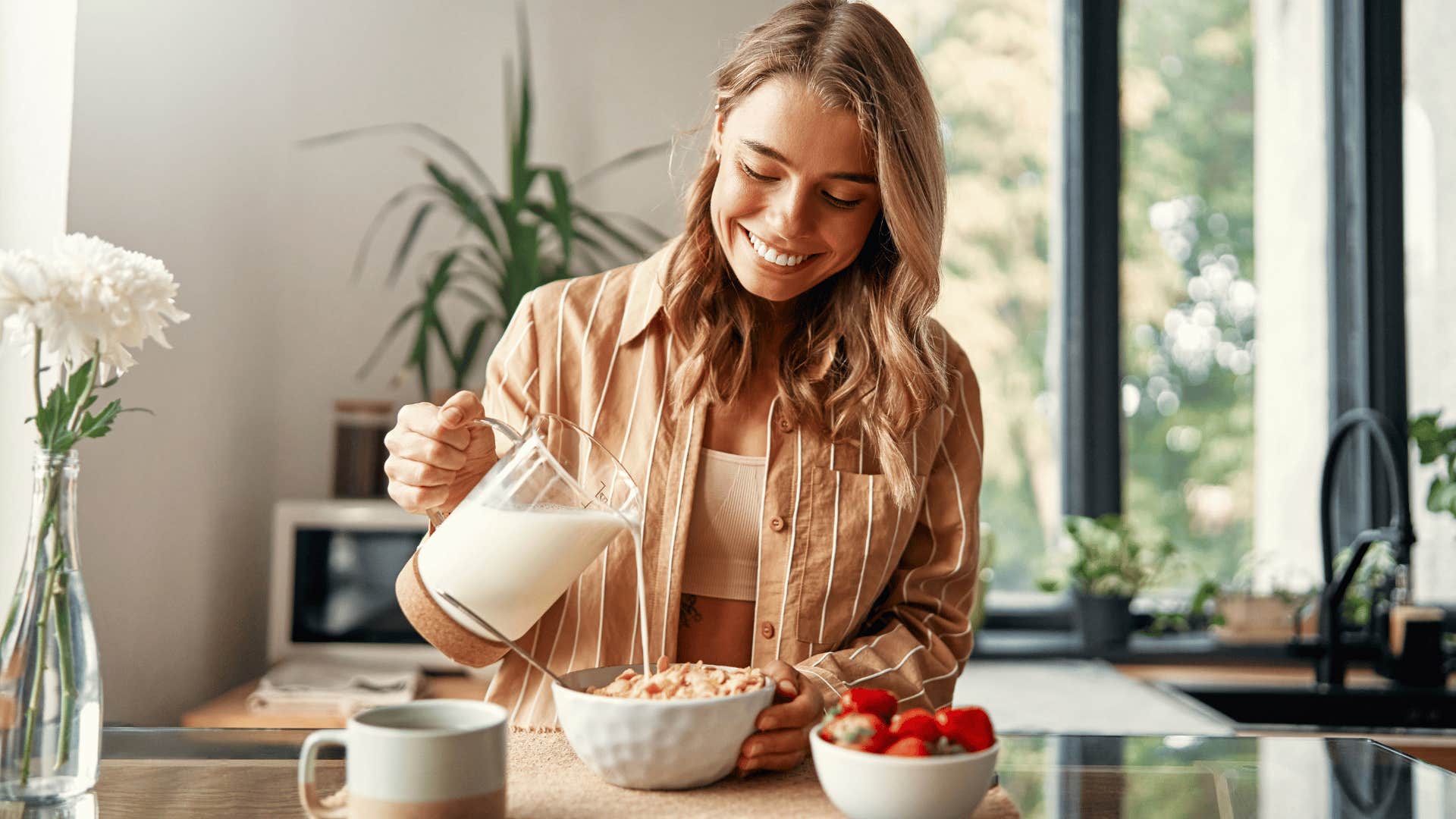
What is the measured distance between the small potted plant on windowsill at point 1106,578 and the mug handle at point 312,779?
211cm

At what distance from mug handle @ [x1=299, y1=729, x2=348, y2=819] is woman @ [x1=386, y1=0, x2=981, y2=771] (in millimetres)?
412

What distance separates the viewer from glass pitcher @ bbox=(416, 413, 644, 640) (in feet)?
2.71

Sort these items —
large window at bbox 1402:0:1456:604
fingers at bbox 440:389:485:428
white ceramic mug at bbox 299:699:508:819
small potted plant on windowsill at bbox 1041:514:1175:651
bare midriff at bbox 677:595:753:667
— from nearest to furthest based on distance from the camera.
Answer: white ceramic mug at bbox 299:699:508:819
fingers at bbox 440:389:485:428
bare midriff at bbox 677:595:753:667
small potted plant on windowsill at bbox 1041:514:1175:651
large window at bbox 1402:0:1456:604

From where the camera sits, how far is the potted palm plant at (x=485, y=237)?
7.63ft

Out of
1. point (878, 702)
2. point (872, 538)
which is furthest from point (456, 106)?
point (878, 702)

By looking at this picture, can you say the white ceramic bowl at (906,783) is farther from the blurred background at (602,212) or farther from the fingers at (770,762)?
the blurred background at (602,212)

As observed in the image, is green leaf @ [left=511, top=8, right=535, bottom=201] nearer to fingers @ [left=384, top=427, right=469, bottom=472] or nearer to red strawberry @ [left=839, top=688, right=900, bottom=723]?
fingers @ [left=384, top=427, right=469, bottom=472]

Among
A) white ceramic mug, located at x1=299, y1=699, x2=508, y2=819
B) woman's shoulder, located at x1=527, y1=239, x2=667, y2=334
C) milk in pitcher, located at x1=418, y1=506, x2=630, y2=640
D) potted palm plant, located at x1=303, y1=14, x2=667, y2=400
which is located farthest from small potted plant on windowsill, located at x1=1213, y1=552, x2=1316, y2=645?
white ceramic mug, located at x1=299, y1=699, x2=508, y2=819

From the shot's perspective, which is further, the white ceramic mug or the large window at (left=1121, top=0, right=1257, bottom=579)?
the large window at (left=1121, top=0, right=1257, bottom=579)

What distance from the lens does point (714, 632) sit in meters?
1.24

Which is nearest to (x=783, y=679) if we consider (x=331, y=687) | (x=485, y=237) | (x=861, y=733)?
(x=861, y=733)

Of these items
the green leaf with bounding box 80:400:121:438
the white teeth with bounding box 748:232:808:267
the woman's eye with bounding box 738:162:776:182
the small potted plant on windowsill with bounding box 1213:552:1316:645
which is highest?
the woman's eye with bounding box 738:162:776:182

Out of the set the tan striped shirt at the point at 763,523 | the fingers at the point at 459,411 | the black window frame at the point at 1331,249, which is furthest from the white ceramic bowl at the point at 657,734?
the black window frame at the point at 1331,249

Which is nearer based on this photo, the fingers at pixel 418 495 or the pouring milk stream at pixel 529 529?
the pouring milk stream at pixel 529 529
